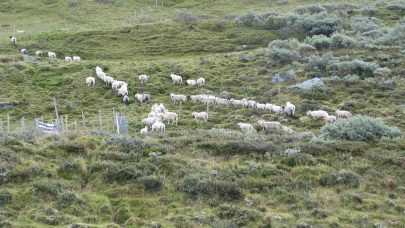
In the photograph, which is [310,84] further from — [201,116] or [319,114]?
[201,116]

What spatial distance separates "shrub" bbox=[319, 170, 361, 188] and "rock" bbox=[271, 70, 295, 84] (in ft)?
77.9

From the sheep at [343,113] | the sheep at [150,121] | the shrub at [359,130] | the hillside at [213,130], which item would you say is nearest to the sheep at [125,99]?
the hillside at [213,130]

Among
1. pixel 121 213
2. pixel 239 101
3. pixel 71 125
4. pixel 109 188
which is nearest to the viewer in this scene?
pixel 121 213

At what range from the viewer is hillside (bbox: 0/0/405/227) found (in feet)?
51.1

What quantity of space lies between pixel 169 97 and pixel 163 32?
2322 cm

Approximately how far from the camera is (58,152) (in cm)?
1869

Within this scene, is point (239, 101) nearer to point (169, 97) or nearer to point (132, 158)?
point (169, 97)

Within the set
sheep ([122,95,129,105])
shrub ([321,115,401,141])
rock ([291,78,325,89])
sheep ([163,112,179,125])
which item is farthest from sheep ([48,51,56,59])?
shrub ([321,115,401,141])

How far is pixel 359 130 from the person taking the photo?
22562 mm

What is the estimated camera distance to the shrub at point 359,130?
22391 millimetres

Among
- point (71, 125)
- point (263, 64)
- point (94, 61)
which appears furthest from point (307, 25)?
point (71, 125)

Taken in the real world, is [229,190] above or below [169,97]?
above

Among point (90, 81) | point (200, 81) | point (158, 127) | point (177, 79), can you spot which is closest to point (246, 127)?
point (158, 127)

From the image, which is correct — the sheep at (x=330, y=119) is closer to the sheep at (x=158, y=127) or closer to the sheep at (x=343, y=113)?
the sheep at (x=343, y=113)
